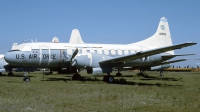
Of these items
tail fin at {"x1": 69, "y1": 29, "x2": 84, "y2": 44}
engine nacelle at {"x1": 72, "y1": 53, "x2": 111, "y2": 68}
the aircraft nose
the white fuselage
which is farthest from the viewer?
tail fin at {"x1": 69, "y1": 29, "x2": 84, "y2": 44}

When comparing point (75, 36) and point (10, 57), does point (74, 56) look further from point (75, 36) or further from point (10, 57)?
point (75, 36)

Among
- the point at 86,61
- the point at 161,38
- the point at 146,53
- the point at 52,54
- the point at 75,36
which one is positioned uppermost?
the point at 75,36

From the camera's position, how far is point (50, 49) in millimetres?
20500

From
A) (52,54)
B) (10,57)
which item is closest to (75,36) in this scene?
(52,54)

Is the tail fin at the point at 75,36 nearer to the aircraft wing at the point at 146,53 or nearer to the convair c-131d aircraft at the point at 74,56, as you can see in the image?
the convair c-131d aircraft at the point at 74,56

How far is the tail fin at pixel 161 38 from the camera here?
85.6ft

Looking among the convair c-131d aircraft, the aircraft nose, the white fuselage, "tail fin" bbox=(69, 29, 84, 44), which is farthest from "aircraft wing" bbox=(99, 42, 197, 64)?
"tail fin" bbox=(69, 29, 84, 44)

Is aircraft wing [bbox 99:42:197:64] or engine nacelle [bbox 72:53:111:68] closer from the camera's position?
aircraft wing [bbox 99:42:197:64]

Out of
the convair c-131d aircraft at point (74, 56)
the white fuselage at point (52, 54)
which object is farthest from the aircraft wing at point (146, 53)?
the white fuselage at point (52, 54)

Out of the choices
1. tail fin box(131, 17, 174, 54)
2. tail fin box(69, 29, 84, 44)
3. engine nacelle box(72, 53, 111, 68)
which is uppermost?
tail fin box(69, 29, 84, 44)

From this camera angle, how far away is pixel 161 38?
26906 millimetres

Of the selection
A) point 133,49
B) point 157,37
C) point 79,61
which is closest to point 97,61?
point 79,61

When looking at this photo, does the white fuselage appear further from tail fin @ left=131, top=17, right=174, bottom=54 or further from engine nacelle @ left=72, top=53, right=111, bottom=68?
tail fin @ left=131, top=17, right=174, bottom=54

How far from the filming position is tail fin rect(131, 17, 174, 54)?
2608cm
